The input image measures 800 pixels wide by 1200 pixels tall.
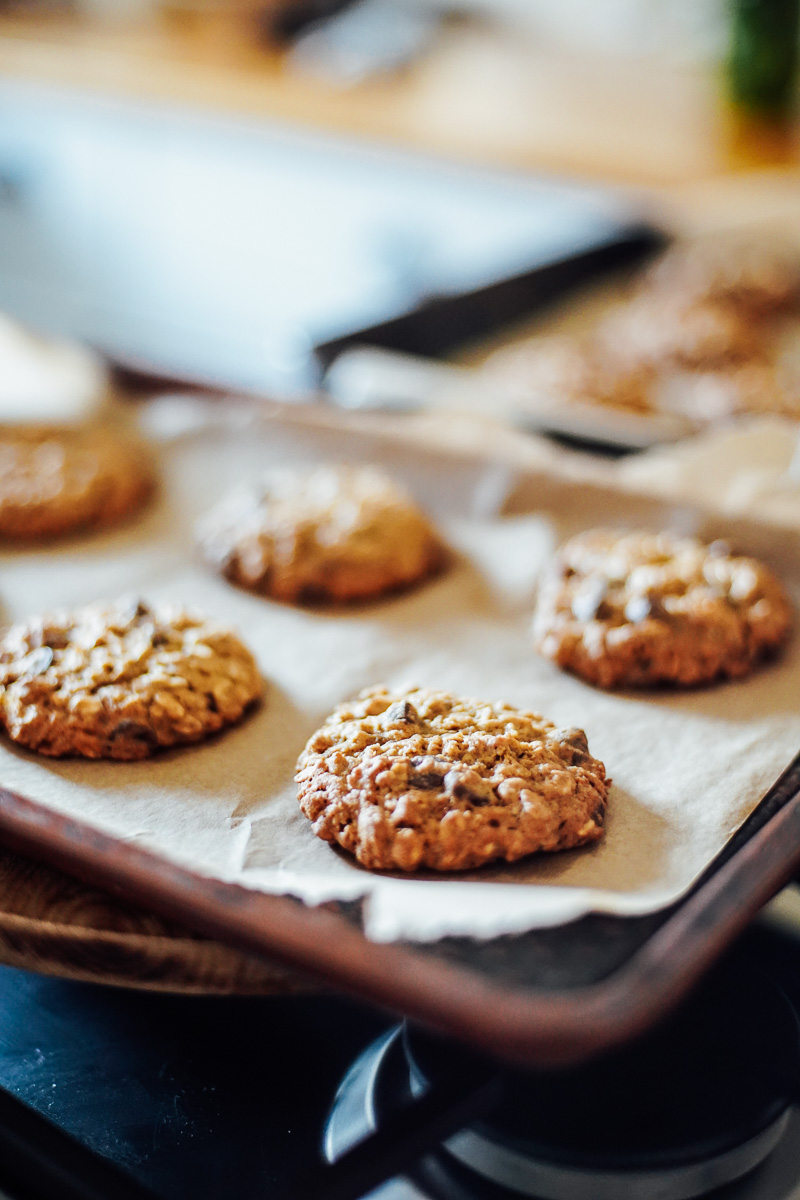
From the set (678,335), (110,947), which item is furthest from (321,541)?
(678,335)

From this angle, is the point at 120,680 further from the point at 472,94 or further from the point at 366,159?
the point at 472,94

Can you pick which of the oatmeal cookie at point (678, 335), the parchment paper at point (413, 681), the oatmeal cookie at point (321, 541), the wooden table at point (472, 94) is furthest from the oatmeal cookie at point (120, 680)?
the wooden table at point (472, 94)

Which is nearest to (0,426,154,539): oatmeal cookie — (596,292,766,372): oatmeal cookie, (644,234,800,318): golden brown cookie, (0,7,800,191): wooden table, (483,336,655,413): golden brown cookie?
(483,336,655,413): golden brown cookie

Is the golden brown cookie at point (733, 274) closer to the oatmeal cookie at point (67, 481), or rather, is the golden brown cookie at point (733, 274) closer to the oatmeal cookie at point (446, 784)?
the oatmeal cookie at point (67, 481)

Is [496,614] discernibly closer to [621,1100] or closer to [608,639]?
[608,639]

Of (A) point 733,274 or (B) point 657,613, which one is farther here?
(A) point 733,274

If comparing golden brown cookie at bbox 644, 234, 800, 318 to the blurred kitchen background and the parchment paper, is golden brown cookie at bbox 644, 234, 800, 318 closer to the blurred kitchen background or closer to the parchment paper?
the blurred kitchen background

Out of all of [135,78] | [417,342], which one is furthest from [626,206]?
[135,78]
